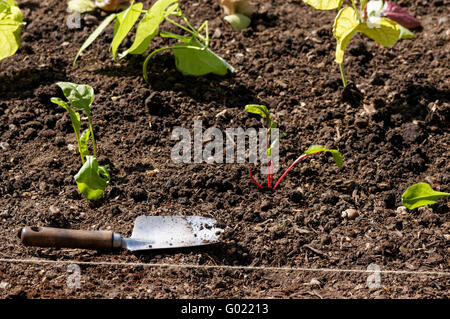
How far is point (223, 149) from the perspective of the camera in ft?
6.86

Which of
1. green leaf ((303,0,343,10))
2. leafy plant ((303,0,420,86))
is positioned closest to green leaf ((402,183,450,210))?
leafy plant ((303,0,420,86))

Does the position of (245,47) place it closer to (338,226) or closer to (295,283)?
(338,226)

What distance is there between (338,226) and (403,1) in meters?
1.37

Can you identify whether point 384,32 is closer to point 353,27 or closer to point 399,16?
point 353,27

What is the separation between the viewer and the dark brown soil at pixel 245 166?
5.55ft

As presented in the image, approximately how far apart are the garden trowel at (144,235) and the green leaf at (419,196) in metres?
0.54

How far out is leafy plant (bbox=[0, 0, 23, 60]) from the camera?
216 centimetres

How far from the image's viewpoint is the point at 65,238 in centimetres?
165

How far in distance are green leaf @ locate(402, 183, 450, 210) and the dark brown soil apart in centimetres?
6

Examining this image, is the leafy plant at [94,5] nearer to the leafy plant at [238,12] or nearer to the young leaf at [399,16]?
the leafy plant at [238,12]

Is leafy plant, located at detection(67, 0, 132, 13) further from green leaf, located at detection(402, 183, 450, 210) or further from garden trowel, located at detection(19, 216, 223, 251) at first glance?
green leaf, located at detection(402, 183, 450, 210)

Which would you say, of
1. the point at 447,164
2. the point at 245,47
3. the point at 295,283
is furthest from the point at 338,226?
the point at 245,47

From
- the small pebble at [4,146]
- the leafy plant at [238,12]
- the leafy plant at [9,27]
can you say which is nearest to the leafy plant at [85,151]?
the small pebble at [4,146]

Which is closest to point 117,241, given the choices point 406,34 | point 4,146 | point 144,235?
point 144,235
